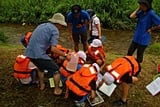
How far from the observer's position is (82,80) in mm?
5773

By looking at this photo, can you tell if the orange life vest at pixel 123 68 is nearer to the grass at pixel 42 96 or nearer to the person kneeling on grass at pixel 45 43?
the grass at pixel 42 96

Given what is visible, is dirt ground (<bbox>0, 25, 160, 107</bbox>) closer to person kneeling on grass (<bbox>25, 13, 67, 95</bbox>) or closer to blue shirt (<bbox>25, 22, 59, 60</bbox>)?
person kneeling on grass (<bbox>25, 13, 67, 95</bbox>)

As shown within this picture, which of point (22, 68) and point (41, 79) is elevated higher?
point (22, 68)

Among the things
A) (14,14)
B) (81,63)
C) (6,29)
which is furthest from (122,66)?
(14,14)

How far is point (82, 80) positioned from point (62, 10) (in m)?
10.9

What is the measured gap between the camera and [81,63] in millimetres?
6410

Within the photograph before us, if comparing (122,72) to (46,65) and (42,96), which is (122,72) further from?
(42,96)

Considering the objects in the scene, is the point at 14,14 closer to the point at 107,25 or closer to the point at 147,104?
A: the point at 107,25

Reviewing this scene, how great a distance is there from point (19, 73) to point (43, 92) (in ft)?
1.74

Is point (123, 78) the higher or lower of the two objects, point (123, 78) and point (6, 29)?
the higher

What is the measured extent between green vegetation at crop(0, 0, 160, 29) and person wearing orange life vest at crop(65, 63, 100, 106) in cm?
963

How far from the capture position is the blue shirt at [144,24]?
6.83 m

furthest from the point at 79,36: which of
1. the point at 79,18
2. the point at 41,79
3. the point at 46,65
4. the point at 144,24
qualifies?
the point at 46,65

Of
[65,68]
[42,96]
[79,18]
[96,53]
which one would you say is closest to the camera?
[65,68]
